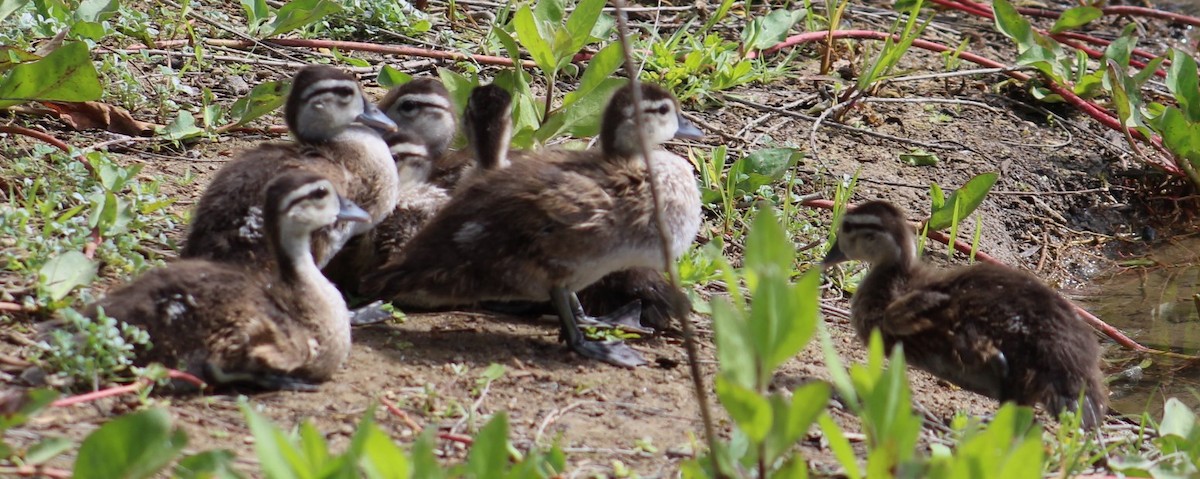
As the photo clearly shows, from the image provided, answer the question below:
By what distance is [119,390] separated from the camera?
150 inches

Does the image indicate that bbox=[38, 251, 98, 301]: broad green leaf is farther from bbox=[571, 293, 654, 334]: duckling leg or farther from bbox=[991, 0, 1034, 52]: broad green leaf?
bbox=[991, 0, 1034, 52]: broad green leaf

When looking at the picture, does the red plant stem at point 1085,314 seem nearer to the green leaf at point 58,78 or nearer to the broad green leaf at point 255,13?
the broad green leaf at point 255,13

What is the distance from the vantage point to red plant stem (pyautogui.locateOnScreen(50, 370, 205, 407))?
368cm

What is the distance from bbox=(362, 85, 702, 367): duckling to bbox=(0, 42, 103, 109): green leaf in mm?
1346

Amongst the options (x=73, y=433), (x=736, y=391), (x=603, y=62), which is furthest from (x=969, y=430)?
(x=603, y=62)

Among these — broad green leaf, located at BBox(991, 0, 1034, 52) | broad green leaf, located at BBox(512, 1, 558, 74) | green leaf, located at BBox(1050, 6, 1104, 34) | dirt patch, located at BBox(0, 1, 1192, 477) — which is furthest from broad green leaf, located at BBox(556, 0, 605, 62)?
green leaf, located at BBox(1050, 6, 1104, 34)

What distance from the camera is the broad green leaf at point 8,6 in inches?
230

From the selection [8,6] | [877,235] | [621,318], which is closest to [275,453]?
[621,318]

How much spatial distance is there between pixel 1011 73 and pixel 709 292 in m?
3.29

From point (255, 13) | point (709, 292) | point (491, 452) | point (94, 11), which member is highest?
point (94, 11)

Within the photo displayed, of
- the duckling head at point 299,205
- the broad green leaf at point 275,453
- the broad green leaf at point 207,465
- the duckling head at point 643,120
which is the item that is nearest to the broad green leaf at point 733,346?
the broad green leaf at point 275,453

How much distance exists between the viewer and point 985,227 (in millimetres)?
6973

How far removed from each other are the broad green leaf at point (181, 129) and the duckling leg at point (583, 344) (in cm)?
198

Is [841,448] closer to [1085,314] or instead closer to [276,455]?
[276,455]
